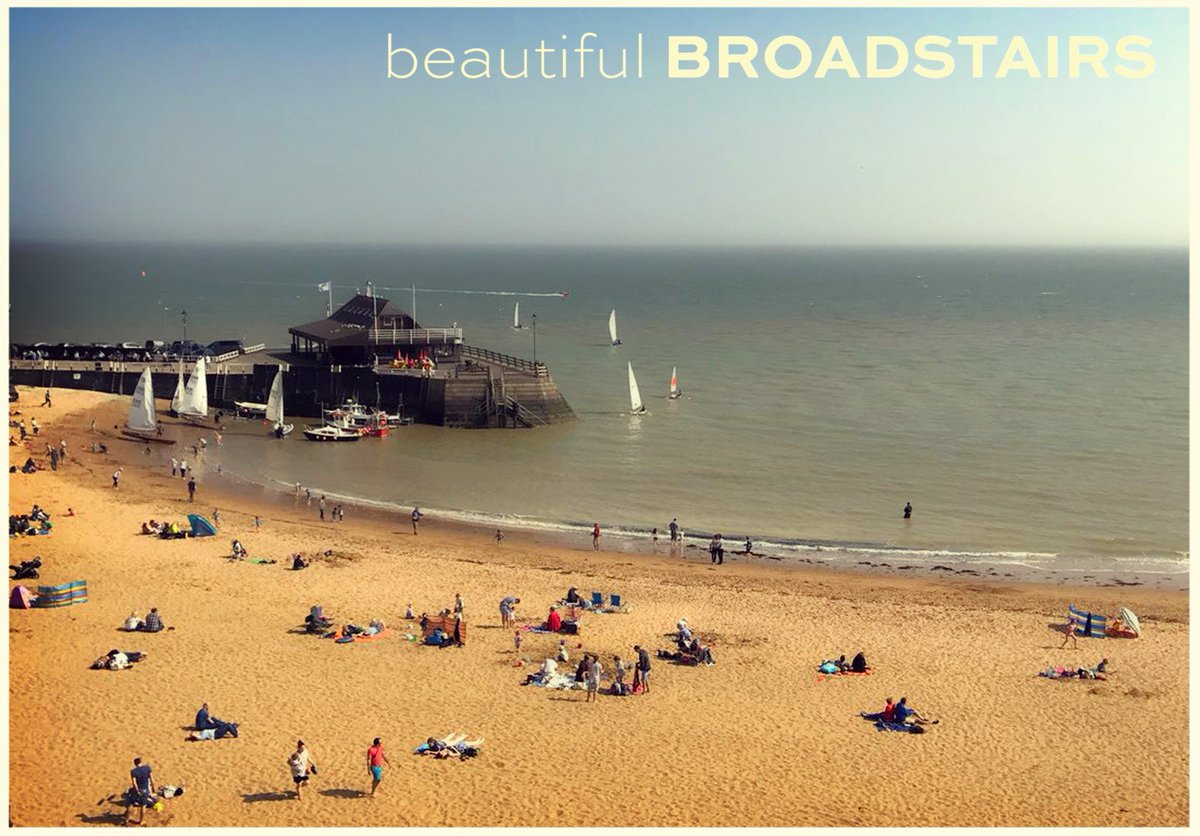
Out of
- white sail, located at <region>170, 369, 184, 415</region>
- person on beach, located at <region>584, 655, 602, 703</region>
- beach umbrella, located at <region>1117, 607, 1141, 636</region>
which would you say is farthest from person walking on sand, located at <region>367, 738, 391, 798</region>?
white sail, located at <region>170, 369, 184, 415</region>

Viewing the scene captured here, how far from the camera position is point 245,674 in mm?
23500

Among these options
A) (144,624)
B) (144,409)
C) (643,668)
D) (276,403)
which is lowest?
(643,668)

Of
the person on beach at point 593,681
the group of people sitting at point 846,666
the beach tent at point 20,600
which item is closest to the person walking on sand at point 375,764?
the person on beach at point 593,681

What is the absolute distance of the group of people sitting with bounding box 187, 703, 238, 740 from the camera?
66.5 ft

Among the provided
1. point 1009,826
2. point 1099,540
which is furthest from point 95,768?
point 1099,540

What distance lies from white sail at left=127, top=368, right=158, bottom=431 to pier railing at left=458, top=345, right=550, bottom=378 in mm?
14414

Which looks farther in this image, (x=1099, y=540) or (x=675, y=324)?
(x=675, y=324)

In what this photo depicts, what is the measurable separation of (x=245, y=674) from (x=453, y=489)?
21.6m

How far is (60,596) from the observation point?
27.3 m

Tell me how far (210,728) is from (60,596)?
28.5 ft

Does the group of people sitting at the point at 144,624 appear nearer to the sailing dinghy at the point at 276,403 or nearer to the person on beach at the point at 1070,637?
the person on beach at the point at 1070,637

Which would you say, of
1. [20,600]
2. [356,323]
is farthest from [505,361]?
[20,600]

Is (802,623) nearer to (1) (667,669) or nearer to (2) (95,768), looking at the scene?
(1) (667,669)

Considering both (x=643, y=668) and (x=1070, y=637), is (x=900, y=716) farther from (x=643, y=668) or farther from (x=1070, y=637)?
(x=1070, y=637)
